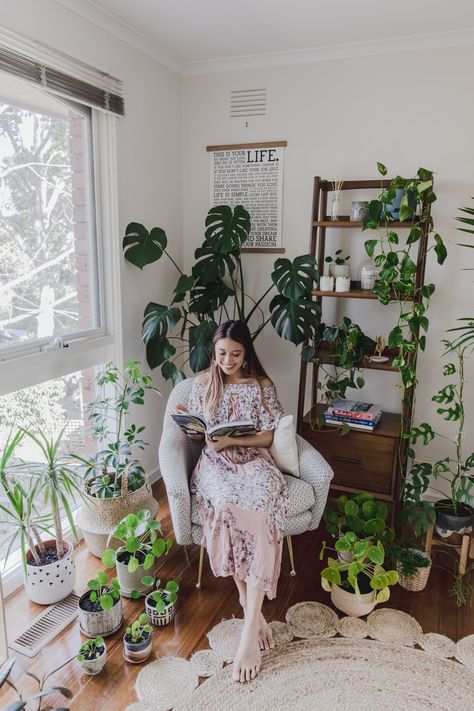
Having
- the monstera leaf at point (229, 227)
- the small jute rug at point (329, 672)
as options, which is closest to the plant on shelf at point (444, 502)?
the small jute rug at point (329, 672)

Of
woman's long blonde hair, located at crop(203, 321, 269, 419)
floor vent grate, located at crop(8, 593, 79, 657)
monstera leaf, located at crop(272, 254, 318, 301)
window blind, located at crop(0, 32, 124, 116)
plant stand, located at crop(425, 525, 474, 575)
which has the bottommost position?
floor vent grate, located at crop(8, 593, 79, 657)

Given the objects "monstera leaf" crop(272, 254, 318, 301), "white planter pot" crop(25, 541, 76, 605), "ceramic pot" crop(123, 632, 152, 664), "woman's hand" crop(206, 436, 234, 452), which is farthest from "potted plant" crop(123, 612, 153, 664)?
"monstera leaf" crop(272, 254, 318, 301)

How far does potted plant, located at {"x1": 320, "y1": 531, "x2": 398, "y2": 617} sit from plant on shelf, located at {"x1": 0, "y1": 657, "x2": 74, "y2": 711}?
102cm

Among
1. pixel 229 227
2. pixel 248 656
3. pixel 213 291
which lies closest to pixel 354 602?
pixel 248 656

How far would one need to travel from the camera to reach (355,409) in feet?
8.67

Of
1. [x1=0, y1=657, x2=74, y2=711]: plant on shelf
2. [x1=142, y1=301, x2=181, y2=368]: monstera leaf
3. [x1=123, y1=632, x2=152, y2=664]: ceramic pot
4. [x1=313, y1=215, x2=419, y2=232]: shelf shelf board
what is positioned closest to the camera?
[x1=0, y1=657, x2=74, y2=711]: plant on shelf

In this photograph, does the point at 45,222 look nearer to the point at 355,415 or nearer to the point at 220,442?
the point at 220,442

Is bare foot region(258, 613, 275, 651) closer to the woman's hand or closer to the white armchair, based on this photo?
the white armchair

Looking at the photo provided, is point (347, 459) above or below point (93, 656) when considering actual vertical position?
above

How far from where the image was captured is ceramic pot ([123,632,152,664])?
1788mm

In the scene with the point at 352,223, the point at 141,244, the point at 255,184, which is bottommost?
the point at 141,244

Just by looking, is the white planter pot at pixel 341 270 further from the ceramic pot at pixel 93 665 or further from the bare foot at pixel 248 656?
the ceramic pot at pixel 93 665

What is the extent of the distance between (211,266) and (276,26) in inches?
46.1

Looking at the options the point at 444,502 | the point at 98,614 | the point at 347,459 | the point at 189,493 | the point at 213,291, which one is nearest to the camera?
the point at 98,614
